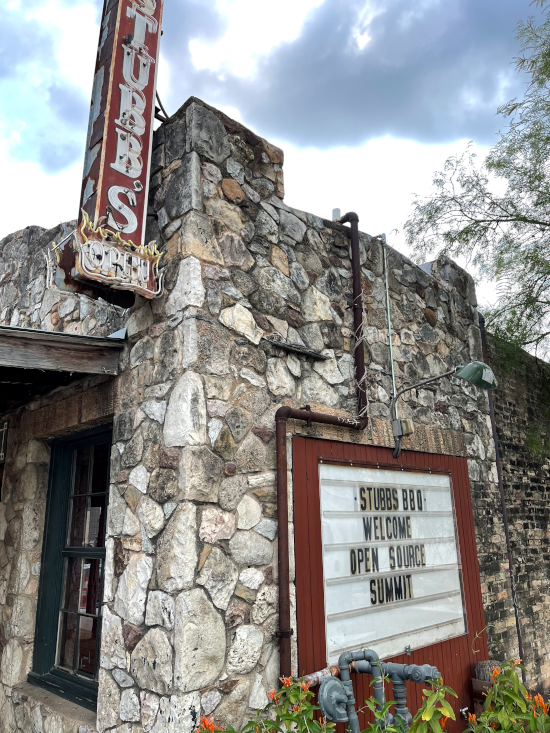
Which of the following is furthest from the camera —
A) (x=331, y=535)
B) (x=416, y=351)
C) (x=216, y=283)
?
(x=416, y=351)

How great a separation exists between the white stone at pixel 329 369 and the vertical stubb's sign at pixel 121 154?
1.31m

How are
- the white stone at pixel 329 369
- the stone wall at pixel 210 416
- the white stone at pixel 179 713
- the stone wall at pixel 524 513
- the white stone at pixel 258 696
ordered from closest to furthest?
the white stone at pixel 179 713 → the stone wall at pixel 210 416 → the white stone at pixel 258 696 → the white stone at pixel 329 369 → the stone wall at pixel 524 513

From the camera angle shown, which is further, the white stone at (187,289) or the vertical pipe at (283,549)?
the white stone at (187,289)

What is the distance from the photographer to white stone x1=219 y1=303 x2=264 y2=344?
362cm

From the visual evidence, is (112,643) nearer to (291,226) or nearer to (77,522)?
(77,522)

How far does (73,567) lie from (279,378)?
7.35 feet

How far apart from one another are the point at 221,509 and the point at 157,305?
1339 mm

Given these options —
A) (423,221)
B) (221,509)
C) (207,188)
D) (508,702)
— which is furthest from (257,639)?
(423,221)

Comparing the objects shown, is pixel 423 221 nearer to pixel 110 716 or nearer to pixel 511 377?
pixel 511 377

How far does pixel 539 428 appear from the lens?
7.55 m

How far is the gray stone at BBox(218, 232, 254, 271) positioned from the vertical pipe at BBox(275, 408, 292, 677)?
101 cm

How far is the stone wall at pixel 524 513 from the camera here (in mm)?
5711

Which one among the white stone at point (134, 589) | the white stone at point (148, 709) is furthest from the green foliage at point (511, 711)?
the white stone at point (134, 589)

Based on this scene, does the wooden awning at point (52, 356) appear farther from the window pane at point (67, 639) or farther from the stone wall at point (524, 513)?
the stone wall at point (524, 513)
